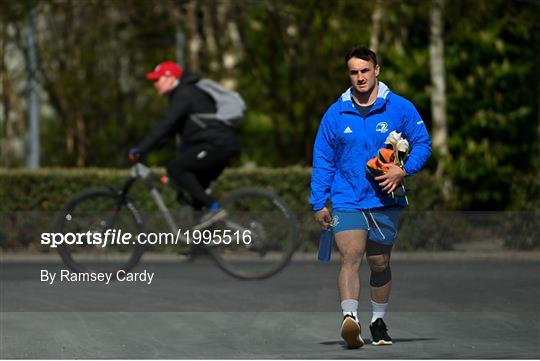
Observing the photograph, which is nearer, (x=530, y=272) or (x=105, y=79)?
(x=530, y=272)

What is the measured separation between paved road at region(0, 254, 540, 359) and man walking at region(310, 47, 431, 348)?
1.92 feet

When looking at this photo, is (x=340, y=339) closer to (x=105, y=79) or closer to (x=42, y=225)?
(x=42, y=225)

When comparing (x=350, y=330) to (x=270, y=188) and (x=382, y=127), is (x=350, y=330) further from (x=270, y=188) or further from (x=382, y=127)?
(x=270, y=188)

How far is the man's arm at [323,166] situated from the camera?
8.81 meters

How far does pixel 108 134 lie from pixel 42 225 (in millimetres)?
10948

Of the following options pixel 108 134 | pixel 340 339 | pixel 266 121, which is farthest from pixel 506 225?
pixel 108 134

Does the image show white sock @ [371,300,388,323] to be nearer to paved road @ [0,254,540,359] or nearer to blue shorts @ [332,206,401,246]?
paved road @ [0,254,540,359]

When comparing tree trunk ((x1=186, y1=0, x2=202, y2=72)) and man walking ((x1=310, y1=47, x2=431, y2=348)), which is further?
tree trunk ((x1=186, y1=0, x2=202, y2=72))

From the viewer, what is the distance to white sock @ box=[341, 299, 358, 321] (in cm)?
876

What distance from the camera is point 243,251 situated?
43.3ft

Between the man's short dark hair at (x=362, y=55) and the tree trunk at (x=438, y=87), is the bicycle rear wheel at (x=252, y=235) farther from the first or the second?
the tree trunk at (x=438, y=87)

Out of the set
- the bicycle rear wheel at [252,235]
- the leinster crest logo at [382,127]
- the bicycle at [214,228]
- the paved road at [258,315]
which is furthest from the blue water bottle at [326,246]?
the bicycle rear wheel at [252,235]

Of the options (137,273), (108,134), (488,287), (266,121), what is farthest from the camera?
(108,134)

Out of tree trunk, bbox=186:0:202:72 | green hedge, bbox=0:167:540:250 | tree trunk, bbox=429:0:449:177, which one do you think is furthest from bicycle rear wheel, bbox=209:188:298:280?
tree trunk, bbox=186:0:202:72
